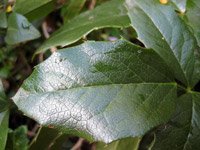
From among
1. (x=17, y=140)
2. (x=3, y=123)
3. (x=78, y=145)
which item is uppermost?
(x=3, y=123)

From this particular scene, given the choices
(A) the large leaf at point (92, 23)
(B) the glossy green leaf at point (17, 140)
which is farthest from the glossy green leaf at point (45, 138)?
(A) the large leaf at point (92, 23)

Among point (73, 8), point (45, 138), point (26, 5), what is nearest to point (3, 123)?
point (45, 138)

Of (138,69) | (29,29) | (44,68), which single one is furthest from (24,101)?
(29,29)

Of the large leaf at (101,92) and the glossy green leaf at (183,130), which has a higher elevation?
the large leaf at (101,92)

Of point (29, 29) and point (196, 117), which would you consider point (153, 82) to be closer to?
point (196, 117)

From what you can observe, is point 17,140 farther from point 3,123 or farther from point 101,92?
point 101,92

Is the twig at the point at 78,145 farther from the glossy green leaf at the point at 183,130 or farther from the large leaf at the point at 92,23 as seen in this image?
the glossy green leaf at the point at 183,130

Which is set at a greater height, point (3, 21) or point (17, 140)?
point (3, 21)

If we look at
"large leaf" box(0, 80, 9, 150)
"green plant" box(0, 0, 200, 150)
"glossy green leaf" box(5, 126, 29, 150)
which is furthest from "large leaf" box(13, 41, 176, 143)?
"glossy green leaf" box(5, 126, 29, 150)

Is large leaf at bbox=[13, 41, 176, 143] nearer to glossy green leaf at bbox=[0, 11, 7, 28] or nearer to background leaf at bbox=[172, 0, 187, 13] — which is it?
background leaf at bbox=[172, 0, 187, 13]
